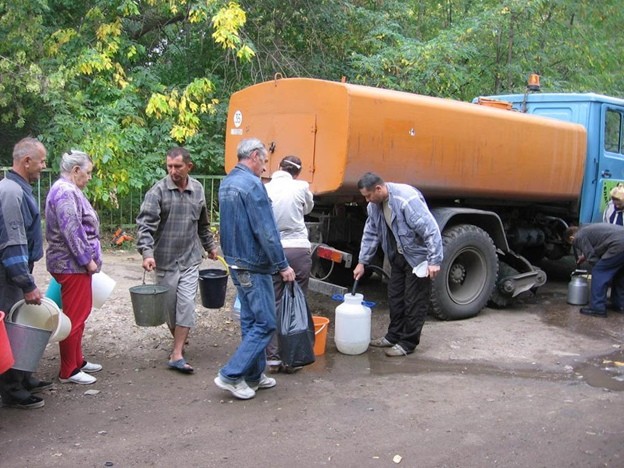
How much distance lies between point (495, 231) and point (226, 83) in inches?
232

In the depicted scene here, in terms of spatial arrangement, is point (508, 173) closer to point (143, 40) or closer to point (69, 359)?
point (69, 359)

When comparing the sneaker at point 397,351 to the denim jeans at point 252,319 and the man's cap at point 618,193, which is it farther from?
the man's cap at point 618,193

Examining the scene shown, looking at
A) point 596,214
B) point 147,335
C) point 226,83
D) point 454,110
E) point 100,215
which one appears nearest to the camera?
point 147,335

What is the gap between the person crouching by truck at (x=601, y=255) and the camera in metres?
6.92

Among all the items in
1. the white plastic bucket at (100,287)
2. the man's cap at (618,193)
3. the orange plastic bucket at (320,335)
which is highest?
the man's cap at (618,193)

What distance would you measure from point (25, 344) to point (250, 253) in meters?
1.49

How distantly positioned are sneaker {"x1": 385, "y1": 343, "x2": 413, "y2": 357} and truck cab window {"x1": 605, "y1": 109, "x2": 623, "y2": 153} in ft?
13.5

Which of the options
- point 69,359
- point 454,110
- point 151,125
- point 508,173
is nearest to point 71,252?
point 69,359

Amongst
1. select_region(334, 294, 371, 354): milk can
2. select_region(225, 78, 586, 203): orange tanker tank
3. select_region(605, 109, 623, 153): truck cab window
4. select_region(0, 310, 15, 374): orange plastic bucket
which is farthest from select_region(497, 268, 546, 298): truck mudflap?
select_region(0, 310, 15, 374): orange plastic bucket

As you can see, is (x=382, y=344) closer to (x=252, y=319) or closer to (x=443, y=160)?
(x=252, y=319)

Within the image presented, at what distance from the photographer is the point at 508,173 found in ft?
22.3

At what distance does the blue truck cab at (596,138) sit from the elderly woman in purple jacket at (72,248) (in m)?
5.74

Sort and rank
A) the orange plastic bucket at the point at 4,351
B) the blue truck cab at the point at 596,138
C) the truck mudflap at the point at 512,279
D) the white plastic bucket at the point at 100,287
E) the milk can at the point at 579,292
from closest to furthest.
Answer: the orange plastic bucket at the point at 4,351, the white plastic bucket at the point at 100,287, the truck mudflap at the point at 512,279, the milk can at the point at 579,292, the blue truck cab at the point at 596,138

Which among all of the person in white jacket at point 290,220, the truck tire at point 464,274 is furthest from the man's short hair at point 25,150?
the truck tire at point 464,274
